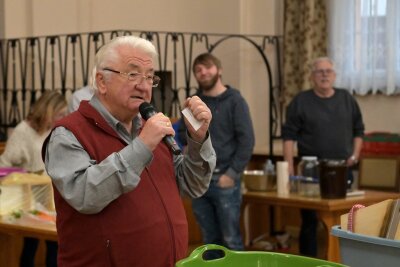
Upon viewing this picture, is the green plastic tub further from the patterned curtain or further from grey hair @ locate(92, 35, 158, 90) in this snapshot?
the patterned curtain

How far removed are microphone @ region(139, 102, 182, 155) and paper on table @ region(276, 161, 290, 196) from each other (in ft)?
9.11

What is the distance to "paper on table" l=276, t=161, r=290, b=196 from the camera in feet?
15.8

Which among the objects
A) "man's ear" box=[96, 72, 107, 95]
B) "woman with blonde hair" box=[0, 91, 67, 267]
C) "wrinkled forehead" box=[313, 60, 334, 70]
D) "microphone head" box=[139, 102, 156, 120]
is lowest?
"woman with blonde hair" box=[0, 91, 67, 267]

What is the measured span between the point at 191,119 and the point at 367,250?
0.59 m

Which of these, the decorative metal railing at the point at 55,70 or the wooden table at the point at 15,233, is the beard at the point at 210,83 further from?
the decorative metal railing at the point at 55,70

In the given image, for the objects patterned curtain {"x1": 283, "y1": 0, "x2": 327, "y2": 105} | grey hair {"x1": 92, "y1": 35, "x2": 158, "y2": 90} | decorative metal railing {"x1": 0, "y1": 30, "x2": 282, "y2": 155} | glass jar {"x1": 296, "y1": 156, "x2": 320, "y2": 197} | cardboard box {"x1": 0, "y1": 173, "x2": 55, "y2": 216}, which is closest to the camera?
grey hair {"x1": 92, "y1": 35, "x2": 158, "y2": 90}

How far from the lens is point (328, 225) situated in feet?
14.6

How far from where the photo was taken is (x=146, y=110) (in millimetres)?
2100

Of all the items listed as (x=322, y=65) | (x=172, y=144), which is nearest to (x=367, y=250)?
(x=172, y=144)

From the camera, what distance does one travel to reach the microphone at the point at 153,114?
2021mm

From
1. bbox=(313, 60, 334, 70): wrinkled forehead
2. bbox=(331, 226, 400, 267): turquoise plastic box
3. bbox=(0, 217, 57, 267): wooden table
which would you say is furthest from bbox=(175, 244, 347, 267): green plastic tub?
bbox=(313, 60, 334, 70): wrinkled forehead

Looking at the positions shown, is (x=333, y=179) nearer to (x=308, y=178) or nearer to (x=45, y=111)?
(x=308, y=178)

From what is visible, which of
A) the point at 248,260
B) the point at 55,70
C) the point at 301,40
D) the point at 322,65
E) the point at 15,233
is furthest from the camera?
the point at 301,40

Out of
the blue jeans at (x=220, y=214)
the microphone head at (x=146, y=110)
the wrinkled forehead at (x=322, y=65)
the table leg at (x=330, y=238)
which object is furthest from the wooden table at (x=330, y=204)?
the microphone head at (x=146, y=110)
